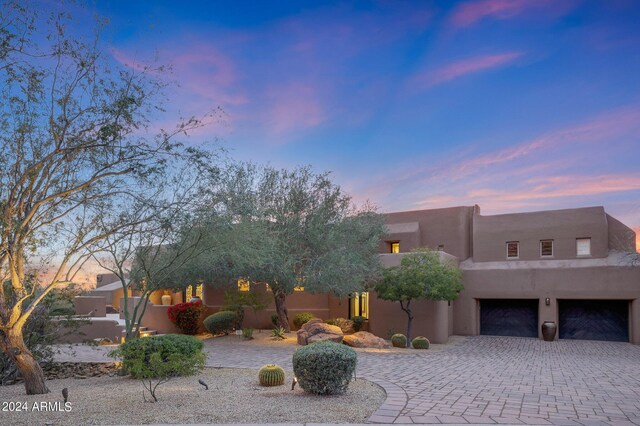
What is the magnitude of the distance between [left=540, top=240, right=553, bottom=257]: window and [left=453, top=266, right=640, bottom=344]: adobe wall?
5.21 ft

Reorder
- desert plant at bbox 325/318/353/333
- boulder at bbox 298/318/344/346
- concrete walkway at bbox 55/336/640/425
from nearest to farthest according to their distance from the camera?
concrete walkway at bbox 55/336/640/425 → boulder at bbox 298/318/344/346 → desert plant at bbox 325/318/353/333

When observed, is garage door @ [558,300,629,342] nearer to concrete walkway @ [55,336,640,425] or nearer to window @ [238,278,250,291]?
concrete walkway @ [55,336,640,425]

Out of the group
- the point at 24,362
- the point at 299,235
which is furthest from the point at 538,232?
the point at 24,362

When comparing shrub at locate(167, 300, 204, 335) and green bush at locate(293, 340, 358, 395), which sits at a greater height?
green bush at locate(293, 340, 358, 395)

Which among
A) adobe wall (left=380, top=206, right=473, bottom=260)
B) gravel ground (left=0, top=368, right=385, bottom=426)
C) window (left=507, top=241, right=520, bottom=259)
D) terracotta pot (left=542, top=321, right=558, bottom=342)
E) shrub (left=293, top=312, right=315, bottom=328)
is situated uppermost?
adobe wall (left=380, top=206, right=473, bottom=260)

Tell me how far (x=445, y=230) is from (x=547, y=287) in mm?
6013

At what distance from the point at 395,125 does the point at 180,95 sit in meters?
9.62

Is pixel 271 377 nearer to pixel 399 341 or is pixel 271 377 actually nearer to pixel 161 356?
pixel 161 356

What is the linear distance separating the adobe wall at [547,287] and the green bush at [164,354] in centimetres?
1687

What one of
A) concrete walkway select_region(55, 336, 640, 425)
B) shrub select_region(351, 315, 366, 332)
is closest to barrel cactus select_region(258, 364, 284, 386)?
concrete walkway select_region(55, 336, 640, 425)

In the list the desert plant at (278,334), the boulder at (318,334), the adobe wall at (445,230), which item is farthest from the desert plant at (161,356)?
the adobe wall at (445,230)

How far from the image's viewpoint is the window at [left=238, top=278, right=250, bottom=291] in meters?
19.9

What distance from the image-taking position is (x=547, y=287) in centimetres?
2295

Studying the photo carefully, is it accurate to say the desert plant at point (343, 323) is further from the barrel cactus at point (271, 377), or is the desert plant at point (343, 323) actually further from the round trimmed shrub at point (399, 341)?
the barrel cactus at point (271, 377)
